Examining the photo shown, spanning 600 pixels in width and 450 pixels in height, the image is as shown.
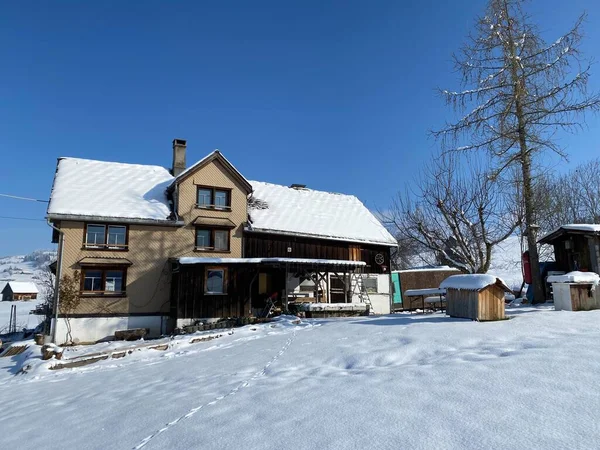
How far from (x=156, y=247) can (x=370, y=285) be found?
1321 centimetres

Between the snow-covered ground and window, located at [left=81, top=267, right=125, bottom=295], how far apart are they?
398 inches

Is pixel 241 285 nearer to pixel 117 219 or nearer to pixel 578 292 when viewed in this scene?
pixel 117 219

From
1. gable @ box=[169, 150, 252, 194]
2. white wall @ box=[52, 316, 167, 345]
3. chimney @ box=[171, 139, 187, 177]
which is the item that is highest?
chimney @ box=[171, 139, 187, 177]

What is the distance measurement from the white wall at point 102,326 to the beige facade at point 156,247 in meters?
0.32

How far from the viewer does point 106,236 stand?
1991 centimetres

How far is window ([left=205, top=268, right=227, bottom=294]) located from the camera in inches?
819

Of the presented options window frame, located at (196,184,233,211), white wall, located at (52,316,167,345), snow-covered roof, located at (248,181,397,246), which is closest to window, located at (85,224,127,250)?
white wall, located at (52,316,167,345)

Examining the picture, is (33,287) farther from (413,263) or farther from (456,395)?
(456,395)

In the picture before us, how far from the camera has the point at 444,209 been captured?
774 inches

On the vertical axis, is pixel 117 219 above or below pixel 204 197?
below

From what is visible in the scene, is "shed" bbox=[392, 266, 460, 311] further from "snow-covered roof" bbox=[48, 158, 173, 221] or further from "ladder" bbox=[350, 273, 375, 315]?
"snow-covered roof" bbox=[48, 158, 173, 221]

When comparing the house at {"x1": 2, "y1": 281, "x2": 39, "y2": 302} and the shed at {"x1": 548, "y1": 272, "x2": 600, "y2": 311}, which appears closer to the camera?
the shed at {"x1": 548, "y1": 272, "x2": 600, "y2": 311}

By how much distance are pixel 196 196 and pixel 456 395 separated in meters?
19.2

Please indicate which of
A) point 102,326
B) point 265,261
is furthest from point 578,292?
point 102,326
